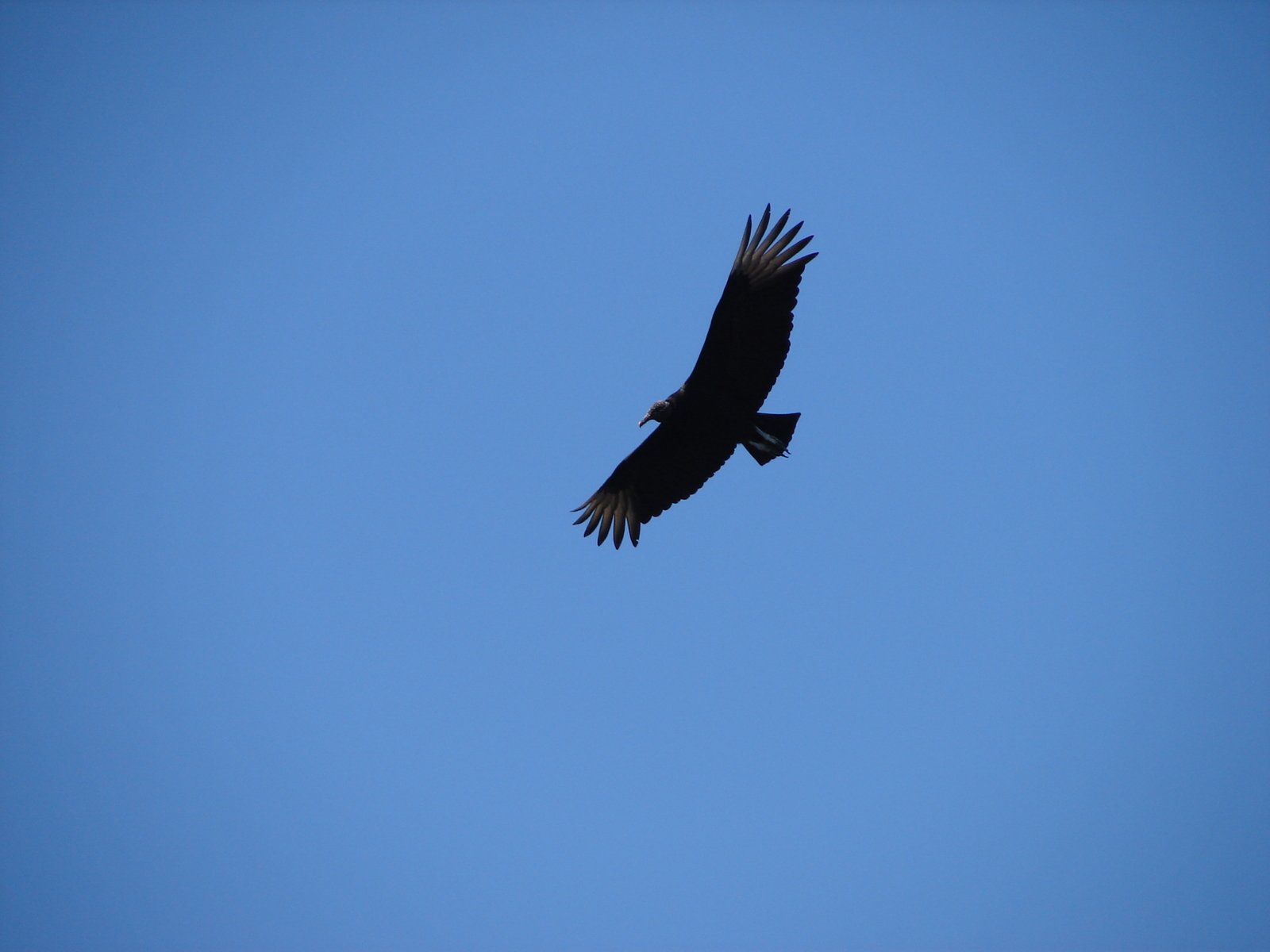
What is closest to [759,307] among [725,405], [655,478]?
Result: [725,405]

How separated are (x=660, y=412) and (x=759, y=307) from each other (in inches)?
68.5

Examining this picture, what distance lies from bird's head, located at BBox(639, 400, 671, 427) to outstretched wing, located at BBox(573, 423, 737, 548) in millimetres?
184

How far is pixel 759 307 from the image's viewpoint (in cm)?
1123

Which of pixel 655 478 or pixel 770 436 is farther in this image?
pixel 655 478

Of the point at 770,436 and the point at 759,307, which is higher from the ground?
the point at 759,307

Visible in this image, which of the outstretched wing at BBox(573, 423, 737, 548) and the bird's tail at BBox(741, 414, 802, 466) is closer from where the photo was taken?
the bird's tail at BBox(741, 414, 802, 466)

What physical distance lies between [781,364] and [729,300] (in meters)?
0.98

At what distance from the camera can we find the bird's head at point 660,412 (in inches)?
472

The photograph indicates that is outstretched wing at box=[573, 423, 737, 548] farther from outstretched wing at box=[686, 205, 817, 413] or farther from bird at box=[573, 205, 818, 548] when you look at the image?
outstretched wing at box=[686, 205, 817, 413]

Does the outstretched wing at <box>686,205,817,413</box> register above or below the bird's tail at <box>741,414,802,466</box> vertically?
above

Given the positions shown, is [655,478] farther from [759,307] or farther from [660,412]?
[759,307]

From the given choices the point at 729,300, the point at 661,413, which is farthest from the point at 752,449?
the point at 729,300

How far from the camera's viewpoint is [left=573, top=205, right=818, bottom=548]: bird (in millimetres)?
11211

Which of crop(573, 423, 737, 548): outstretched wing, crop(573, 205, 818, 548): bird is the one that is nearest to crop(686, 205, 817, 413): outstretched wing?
crop(573, 205, 818, 548): bird
